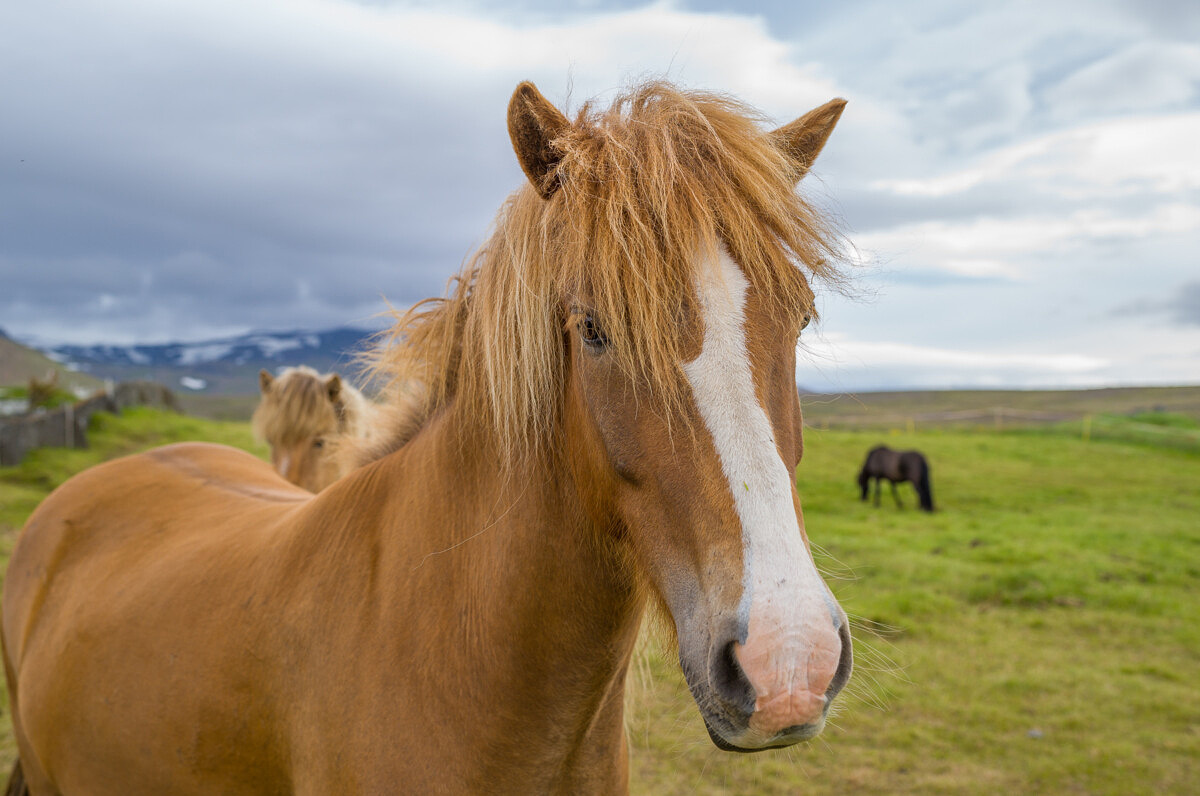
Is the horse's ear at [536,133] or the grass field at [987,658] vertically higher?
the horse's ear at [536,133]

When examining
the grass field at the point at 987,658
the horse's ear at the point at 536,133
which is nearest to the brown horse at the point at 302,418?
the grass field at the point at 987,658

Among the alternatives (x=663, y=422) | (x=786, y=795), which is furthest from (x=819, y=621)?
(x=786, y=795)

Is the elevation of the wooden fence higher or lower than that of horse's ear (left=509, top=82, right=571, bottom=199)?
lower

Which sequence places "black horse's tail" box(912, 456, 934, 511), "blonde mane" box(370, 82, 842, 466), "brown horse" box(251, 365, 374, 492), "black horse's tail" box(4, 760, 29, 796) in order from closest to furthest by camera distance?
"blonde mane" box(370, 82, 842, 466) → "black horse's tail" box(4, 760, 29, 796) → "brown horse" box(251, 365, 374, 492) → "black horse's tail" box(912, 456, 934, 511)

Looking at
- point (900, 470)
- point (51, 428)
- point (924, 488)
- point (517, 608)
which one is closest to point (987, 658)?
point (517, 608)

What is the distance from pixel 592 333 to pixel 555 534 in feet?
1.54

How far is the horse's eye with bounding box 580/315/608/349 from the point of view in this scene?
1.38 meters

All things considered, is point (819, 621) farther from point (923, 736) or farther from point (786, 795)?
point (923, 736)

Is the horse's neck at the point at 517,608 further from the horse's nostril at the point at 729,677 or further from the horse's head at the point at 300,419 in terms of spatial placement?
the horse's head at the point at 300,419

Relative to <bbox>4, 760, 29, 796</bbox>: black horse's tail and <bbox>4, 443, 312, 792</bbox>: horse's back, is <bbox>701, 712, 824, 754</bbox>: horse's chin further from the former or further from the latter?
<bbox>4, 760, 29, 796</bbox>: black horse's tail

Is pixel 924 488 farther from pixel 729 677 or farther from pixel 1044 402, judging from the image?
pixel 1044 402

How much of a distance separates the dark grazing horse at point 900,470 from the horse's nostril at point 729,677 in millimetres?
16004

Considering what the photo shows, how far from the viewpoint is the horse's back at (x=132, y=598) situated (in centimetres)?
206

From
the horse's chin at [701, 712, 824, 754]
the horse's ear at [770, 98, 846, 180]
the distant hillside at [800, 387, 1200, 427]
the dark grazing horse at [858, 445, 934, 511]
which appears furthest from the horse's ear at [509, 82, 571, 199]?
the distant hillside at [800, 387, 1200, 427]
